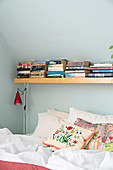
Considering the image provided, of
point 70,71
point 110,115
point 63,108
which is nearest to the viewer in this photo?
point 110,115

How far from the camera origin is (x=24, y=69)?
368cm

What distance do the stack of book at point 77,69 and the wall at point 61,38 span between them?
6.2 inches

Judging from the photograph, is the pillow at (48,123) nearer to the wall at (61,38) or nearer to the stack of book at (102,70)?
the wall at (61,38)

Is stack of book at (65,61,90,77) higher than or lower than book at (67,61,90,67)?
lower

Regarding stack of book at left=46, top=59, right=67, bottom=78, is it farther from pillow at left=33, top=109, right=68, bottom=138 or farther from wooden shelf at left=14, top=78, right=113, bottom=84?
pillow at left=33, top=109, right=68, bottom=138

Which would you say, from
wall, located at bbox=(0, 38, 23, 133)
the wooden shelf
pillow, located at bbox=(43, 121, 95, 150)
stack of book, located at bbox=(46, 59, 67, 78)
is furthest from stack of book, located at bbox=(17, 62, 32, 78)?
pillow, located at bbox=(43, 121, 95, 150)

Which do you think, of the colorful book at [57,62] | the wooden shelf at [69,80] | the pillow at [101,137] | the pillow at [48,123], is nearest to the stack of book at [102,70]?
the wooden shelf at [69,80]

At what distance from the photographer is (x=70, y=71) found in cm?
321

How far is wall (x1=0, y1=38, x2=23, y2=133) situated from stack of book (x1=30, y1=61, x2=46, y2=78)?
471mm

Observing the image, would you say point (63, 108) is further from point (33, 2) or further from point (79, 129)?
point (33, 2)

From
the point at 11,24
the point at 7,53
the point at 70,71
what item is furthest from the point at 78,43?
the point at 7,53

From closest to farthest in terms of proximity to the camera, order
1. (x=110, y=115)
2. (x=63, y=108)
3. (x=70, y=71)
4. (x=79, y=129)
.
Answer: (x=79, y=129) < (x=110, y=115) < (x=70, y=71) < (x=63, y=108)

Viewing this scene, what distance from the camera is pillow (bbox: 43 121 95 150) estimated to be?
8.14 feet

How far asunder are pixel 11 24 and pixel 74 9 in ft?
3.61
